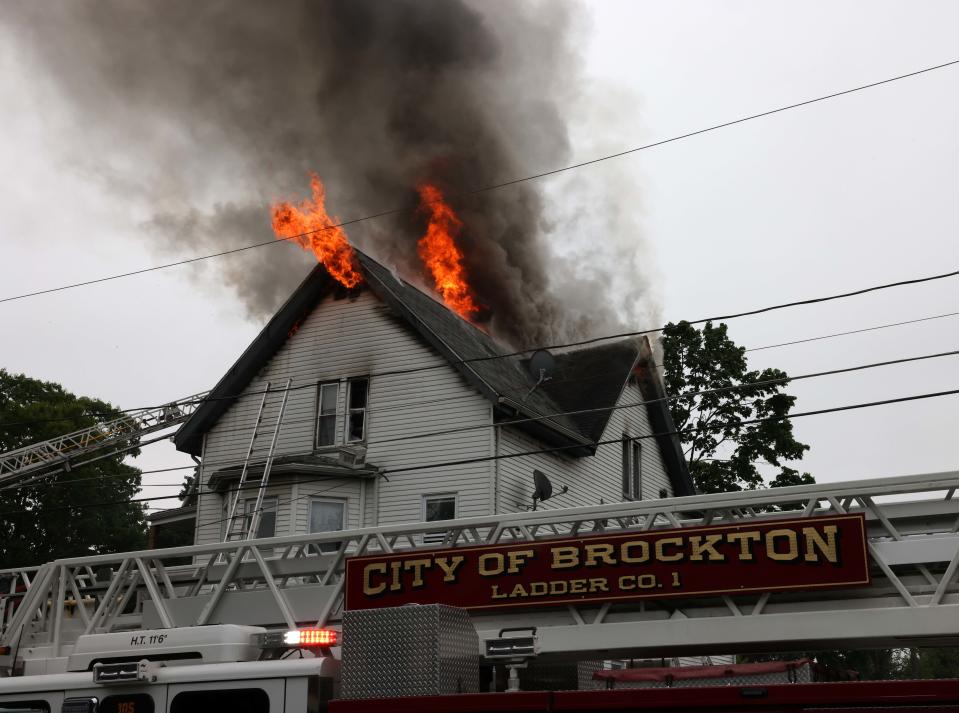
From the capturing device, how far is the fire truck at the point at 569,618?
22.8ft

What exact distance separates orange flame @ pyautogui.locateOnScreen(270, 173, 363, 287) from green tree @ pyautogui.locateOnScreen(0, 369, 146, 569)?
22674mm

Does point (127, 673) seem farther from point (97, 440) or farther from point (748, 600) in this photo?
point (97, 440)

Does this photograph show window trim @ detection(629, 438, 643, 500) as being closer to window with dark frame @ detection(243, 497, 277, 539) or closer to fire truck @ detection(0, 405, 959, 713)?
window with dark frame @ detection(243, 497, 277, 539)

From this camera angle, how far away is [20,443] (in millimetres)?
46125

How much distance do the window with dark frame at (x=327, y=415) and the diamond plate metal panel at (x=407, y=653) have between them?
15.9 m

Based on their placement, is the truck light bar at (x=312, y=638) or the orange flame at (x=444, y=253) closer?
the truck light bar at (x=312, y=638)

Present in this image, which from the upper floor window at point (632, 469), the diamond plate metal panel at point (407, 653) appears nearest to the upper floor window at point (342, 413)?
the upper floor window at point (632, 469)

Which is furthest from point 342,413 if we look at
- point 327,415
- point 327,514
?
point 327,514

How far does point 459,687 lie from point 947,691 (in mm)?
2967

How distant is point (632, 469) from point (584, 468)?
8.88 ft

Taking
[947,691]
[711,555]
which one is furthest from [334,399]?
[947,691]

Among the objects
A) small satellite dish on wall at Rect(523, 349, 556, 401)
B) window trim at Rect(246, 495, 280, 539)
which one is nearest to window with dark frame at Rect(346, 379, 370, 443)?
window trim at Rect(246, 495, 280, 539)

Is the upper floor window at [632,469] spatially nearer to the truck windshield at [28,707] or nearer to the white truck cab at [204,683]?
the white truck cab at [204,683]

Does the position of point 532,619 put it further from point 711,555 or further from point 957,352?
point 957,352
